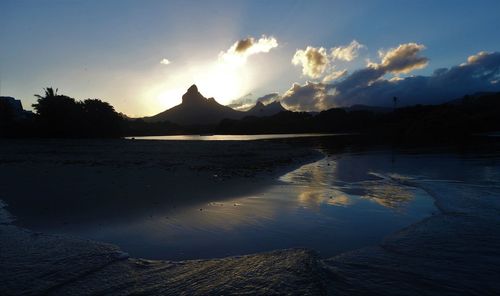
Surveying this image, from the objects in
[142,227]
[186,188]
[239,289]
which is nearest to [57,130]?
[186,188]

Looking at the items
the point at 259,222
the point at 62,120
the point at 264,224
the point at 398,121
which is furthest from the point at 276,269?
the point at 398,121

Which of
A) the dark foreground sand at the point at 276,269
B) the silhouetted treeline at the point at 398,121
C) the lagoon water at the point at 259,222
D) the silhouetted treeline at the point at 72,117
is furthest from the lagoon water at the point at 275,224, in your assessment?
the silhouetted treeline at the point at 398,121

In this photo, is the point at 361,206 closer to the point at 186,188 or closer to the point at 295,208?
the point at 295,208

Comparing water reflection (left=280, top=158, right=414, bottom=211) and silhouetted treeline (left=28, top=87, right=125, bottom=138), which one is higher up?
silhouetted treeline (left=28, top=87, right=125, bottom=138)

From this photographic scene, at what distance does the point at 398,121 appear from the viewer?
134 meters

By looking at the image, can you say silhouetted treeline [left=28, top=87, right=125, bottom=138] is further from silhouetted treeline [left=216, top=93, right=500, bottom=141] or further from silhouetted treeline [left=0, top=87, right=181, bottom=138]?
silhouetted treeline [left=216, top=93, right=500, bottom=141]

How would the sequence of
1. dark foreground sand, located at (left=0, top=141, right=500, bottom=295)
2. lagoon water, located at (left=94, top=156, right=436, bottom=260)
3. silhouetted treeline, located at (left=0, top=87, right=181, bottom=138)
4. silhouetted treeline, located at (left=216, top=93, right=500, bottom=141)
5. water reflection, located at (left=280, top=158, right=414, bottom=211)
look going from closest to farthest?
dark foreground sand, located at (left=0, top=141, right=500, bottom=295)
lagoon water, located at (left=94, top=156, right=436, bottom=260)
water reflection, located at (left=280, top=158, right=414, bottom=211)
silhouetted treeline, located at (left=0, top=87, right=181, bottom=138)
silhouetted treeline, located at (left=216, top=93, right=500, bottom=141)

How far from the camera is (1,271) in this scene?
5.32m

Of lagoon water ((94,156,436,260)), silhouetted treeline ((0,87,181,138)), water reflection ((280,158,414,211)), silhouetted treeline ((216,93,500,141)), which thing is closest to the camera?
lagoon water ((94,156,436,260))

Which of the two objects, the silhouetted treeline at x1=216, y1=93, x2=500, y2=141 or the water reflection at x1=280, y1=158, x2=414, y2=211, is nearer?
the water reflection at x1=280, y1=158, x2=414, y2=211

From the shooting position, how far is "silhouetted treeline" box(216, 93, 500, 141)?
304ft

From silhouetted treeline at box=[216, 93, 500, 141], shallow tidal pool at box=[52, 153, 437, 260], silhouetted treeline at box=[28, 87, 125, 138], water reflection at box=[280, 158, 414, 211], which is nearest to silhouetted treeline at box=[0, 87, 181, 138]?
silhouetted treeline at box=[28, 87, 125, 138]

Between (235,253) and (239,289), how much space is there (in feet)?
5.81

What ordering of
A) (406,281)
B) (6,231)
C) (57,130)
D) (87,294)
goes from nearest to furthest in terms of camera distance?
1. (87,294)
2. (406,281)
3. (6,231)
4. (57,130)
